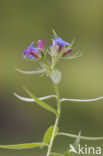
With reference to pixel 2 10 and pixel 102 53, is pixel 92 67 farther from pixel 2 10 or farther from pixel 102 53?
pixel 2 10

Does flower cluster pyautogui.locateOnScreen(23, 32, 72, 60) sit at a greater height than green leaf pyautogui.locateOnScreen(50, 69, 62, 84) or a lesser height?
greater

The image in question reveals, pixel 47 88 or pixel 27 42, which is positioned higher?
pixel 27 42

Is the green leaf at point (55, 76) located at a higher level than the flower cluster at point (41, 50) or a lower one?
lower

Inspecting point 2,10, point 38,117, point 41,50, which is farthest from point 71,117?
point 41,50

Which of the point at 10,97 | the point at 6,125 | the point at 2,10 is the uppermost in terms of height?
the point at 2,10

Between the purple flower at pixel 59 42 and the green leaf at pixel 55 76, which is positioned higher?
the purple flower at pixel 59 42

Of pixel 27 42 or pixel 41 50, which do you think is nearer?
pixel 41 50


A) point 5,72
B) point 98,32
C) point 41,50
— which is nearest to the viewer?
point 41,50

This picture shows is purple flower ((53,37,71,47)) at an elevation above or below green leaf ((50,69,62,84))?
above

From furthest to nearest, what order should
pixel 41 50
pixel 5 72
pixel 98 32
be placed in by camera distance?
1. pixel 98 32
2. pixel 5 72
3. pixel 41 50
